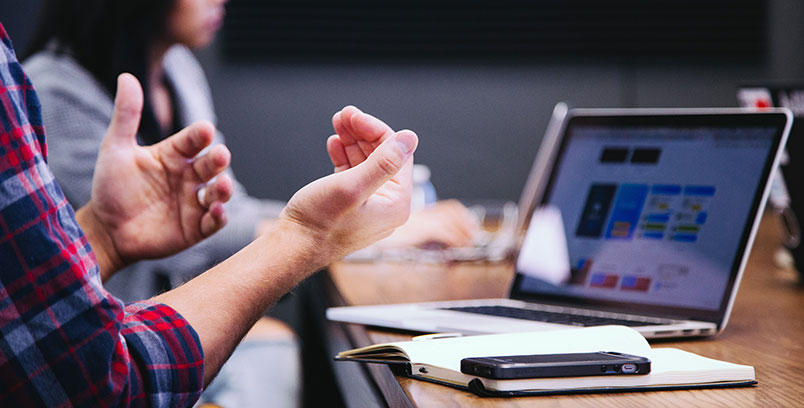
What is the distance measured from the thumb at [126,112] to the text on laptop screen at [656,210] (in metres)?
0.64

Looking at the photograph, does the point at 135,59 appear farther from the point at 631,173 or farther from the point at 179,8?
the point at 631,173

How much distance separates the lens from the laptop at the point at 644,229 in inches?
41.6

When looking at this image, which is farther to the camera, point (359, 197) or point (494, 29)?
point (494, 29)

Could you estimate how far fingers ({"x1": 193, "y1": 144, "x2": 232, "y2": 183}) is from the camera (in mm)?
1232

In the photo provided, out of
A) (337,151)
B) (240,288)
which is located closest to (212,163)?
(337,151)

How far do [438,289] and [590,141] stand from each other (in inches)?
15.2

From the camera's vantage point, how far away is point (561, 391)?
0.73 m

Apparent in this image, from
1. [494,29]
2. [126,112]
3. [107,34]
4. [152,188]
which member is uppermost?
[494,29]

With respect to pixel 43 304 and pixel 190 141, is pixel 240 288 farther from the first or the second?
pixel 190 141

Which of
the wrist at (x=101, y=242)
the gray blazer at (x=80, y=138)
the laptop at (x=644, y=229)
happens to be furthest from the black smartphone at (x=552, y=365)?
the gray blazer at (x=80, y=138)

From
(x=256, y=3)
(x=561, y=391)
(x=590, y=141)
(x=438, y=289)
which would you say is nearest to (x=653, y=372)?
(x=561, y=391)

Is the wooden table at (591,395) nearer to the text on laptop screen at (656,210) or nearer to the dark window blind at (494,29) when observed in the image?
the text on laptop screen at (656,210)

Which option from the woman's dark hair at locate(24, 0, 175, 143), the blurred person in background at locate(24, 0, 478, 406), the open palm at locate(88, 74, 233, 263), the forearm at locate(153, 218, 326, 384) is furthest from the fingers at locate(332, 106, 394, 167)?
the woman's dark hair at locate(24, 0, 175, 143)

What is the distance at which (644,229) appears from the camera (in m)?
1.18
